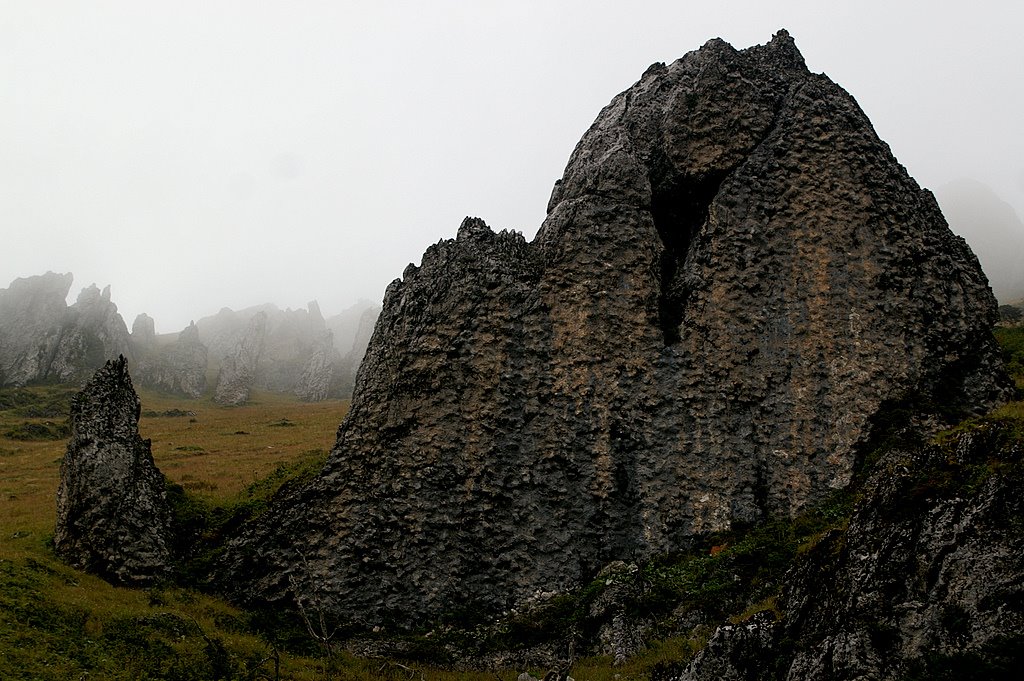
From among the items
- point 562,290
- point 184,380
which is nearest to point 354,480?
point 562,290

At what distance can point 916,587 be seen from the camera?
924 centimetres

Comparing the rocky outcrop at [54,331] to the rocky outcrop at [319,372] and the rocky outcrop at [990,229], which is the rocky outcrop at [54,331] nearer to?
the rocky outcrop at [319,372]

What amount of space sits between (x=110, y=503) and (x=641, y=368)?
19.5 meters

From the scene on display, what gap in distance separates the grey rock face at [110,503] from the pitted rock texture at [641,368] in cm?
284

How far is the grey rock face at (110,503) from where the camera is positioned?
2011cm

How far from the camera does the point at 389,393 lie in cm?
2212

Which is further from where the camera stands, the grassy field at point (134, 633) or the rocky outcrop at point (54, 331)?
the rocky outcrop at point (54, 331)

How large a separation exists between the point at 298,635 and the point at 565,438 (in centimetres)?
1086

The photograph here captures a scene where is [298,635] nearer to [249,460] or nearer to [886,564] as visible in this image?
[886,564]

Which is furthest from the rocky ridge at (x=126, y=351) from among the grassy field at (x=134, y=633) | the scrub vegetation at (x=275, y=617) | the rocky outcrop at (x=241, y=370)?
the scrub vegetation at (x=275, y=617)

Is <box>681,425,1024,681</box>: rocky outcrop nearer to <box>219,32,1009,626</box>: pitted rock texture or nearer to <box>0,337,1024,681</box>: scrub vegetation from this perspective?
<box>0,337,1024,681</box>: scrub vegetation

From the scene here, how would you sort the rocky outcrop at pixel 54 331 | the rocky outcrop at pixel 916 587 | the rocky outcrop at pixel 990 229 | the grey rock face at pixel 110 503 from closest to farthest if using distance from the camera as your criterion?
the rocky outcrop at pixel 916 587 → the grey rock face at pixel 110 503 → the rocky outcrop at pixel 54 331 → the rocky outcrop at pixel 990 229

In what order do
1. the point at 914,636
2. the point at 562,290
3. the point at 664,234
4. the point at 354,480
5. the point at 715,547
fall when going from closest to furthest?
1. the point at 914,636
2. the point at 715,547
3. the point at 354,480
4. the point at 562,290
5. the point at 664,234

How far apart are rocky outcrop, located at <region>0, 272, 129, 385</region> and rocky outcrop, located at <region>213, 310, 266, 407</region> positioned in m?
20.6
